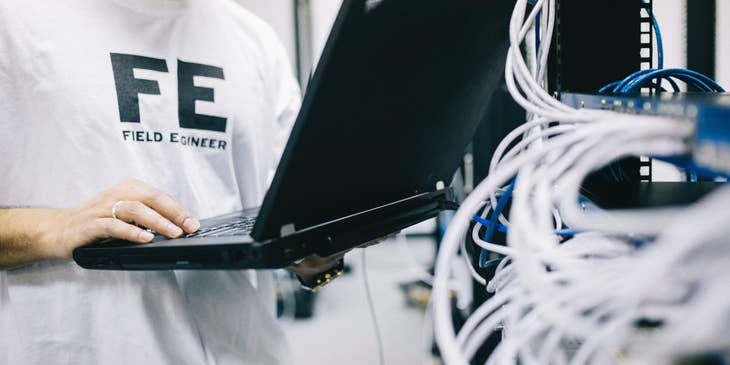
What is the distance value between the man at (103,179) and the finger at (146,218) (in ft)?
0.05

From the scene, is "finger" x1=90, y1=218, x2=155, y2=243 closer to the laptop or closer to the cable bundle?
the laptop

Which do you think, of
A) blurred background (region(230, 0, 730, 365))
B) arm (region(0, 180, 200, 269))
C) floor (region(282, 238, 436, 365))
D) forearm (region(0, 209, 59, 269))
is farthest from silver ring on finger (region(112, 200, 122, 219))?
floor (region(282, 238, 436, 365))

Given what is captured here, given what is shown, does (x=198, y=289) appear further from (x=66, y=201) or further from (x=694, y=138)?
(x=694, y=138)

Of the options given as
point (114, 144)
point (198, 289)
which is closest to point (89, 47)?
point (114, 144)

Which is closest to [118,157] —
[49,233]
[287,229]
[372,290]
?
[49,233]

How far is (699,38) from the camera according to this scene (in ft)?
5.16

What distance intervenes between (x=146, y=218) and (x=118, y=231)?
3 centimetres

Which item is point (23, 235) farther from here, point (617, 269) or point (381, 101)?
point (617, 269)

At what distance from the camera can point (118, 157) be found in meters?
0.80

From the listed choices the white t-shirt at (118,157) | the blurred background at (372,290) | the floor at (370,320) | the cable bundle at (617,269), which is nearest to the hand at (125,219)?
the white t-shirt at (118,157)

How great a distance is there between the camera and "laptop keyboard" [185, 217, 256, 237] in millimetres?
593

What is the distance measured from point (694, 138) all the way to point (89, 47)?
2.70 ft

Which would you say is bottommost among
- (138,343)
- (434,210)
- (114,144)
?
(138,343)

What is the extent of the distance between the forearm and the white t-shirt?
0.03 meters
